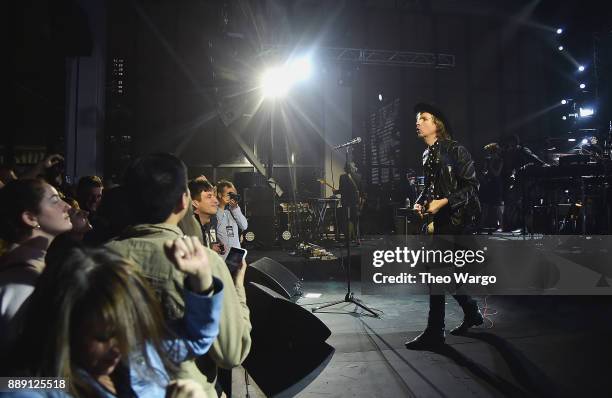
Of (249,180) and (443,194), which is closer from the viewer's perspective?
(443,194)

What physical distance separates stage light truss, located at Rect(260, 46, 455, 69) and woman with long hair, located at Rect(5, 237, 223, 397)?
1276 cm

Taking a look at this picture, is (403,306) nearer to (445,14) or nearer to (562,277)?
(562,277)

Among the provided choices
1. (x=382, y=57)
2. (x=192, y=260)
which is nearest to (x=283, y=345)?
(x=192, y=260)

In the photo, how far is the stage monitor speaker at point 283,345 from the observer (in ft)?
8.18

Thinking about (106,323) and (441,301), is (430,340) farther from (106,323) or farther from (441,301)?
(106,323)

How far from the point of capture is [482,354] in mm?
3598

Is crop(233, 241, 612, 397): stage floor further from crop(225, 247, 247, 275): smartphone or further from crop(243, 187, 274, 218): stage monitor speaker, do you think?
crop(243, 187, 274, 218): stage monitor speaker

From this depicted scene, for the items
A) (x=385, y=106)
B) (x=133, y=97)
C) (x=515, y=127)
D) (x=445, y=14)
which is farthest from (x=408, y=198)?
(x=133, y=97)

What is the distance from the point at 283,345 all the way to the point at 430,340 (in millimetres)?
1852

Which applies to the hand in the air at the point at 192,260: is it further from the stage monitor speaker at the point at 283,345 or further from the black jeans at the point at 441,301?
the black jeans at the point at 441,301

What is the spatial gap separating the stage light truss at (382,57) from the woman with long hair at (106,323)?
12.8 m

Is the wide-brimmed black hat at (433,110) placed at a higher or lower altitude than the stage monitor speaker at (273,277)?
higher

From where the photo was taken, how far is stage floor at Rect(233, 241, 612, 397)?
2971mm
